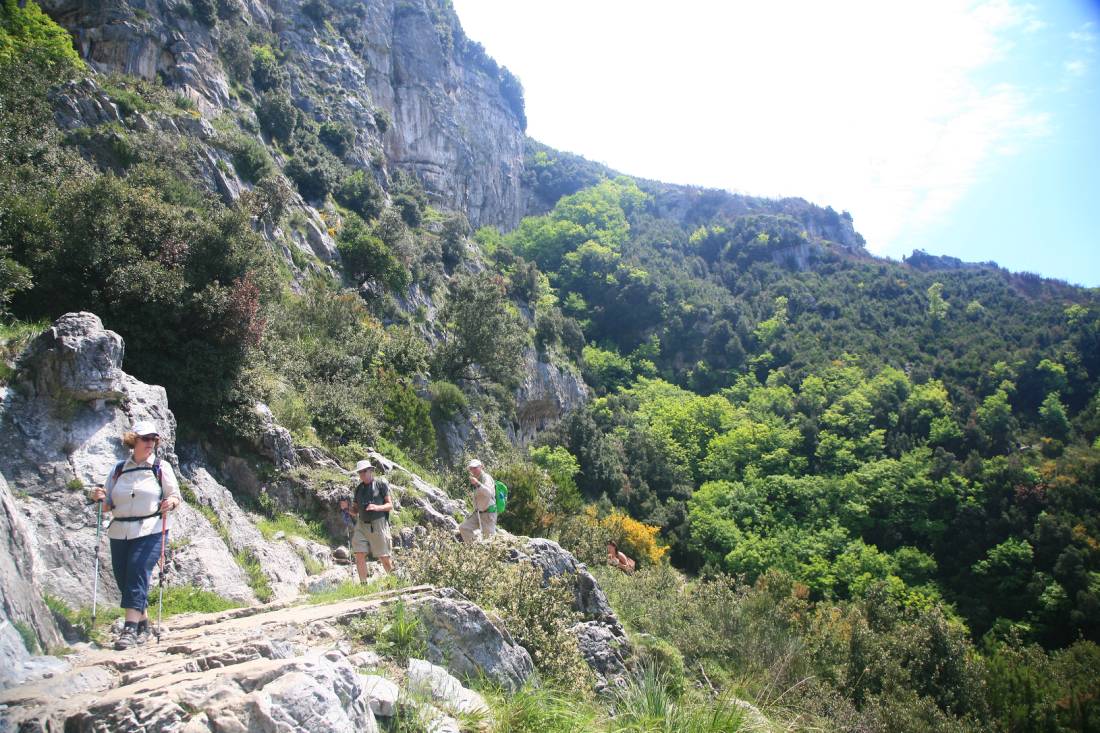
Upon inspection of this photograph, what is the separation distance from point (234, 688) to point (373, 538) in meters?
5.54

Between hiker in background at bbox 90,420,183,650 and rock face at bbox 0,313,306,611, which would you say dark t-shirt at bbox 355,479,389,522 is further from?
hiker in background at bbox 90,420,183,650

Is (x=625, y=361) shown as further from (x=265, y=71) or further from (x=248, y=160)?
(x=248, y=160)

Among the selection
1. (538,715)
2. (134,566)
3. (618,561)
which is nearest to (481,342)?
(618,561)

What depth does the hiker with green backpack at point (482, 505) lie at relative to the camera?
10.4m

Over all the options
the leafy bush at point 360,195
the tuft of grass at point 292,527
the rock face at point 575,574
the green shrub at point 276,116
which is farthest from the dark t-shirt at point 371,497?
the green shrub at point 276,116

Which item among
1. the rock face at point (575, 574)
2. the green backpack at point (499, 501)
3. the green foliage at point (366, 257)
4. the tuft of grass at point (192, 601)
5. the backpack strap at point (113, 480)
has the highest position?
the green foliage at point (366, 257)

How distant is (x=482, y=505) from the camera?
34.2 feet

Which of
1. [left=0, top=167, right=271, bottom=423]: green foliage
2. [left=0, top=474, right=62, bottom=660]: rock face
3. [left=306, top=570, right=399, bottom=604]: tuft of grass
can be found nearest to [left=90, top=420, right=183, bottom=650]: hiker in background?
[left=0, top=474, right=62, bottom=660]: rock face

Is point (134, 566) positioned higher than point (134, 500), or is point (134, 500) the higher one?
point (134, 500)

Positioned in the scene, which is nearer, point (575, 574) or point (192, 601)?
point (192, 601)

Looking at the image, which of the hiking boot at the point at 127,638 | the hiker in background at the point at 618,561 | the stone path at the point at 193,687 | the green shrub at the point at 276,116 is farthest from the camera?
the green shrub at the point at 276,116

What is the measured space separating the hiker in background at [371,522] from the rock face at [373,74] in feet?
63.5

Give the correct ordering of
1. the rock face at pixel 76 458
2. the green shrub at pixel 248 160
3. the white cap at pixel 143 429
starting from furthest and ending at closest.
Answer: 1. the green shrub at pixel 248 160
2. the rock face at pixel 76 458
3. the white cap at pixel 143 429

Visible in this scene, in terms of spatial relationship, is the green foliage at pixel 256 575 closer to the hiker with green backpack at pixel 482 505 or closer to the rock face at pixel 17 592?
the hiker with green backpack at pixel 482 505
